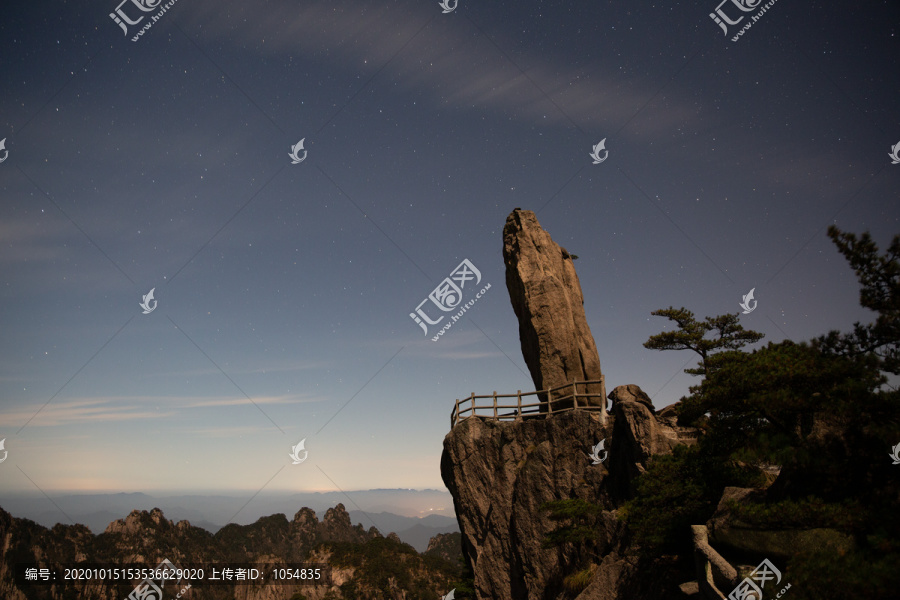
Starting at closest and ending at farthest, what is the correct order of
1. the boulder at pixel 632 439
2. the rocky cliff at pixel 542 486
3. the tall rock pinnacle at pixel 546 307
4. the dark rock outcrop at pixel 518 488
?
the boulder at pixel 632 439 < the rocky cliff at pixel 542 486 < the dark rock outcrop at pixel 518 488 < the tall rock pinnacle at pixel 546 307

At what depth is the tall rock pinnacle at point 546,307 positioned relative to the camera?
2720 cm

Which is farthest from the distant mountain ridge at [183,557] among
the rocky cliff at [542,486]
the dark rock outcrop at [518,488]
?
the rocky cliff at [542,486]

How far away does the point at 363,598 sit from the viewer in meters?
93.1

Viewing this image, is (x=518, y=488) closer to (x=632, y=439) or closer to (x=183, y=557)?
(x=632, y=439)

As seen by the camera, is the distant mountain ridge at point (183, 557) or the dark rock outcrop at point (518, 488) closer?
the dark rock outcrop at point (518, 488)

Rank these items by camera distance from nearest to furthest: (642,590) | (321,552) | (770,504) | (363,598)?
(770,504) → (642,590) → (363,598) → (321,552)

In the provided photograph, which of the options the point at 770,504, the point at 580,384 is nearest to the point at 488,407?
the point at 580,384

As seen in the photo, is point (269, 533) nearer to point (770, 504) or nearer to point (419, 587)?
point (419, 587)

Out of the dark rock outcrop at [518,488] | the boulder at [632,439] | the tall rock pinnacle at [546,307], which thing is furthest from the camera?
the tall rock pinnacle at [546,307]

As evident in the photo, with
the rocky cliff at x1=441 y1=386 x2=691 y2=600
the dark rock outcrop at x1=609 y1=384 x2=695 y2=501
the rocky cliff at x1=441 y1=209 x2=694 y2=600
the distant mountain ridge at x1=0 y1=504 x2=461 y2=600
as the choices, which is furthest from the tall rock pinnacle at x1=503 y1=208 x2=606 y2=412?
the distant mountain ridge at x1=0 y1=504 x2=461 y2=600

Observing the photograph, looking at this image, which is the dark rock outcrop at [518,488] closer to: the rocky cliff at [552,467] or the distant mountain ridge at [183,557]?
the rocky cliff at [552,467]

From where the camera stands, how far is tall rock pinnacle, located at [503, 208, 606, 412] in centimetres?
2720

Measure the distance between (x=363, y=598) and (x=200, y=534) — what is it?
8536cm

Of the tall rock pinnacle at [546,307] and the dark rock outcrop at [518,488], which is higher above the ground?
the tall rock pinnacle at [546,307]
